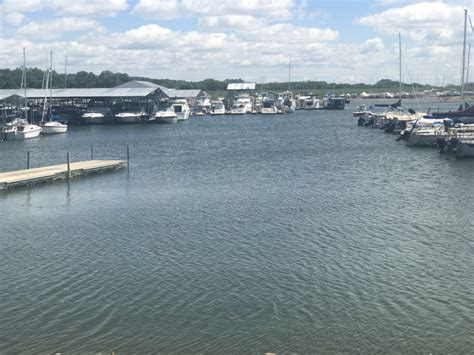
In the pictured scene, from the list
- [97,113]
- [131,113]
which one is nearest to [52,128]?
[97,113]

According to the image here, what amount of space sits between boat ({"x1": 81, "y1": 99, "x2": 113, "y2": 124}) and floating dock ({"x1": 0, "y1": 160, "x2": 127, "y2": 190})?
92.8 m

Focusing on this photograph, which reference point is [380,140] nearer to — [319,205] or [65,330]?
[319,205]

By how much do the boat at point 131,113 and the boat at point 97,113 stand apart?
302cm

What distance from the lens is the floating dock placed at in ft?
189

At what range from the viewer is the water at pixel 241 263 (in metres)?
23.5

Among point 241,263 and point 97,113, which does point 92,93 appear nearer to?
point 97,113

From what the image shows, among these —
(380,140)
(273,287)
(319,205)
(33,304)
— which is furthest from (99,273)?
(380,140)

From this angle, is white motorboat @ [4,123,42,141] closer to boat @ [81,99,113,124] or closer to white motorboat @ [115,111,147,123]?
boat @ [81,99,113,124]

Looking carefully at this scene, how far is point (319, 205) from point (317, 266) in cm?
1651

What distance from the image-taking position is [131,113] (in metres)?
166

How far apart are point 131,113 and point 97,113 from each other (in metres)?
8.92

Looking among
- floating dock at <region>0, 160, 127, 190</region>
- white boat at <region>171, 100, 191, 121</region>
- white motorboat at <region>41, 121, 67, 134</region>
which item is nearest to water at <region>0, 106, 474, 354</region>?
floating dock at <region>0, 160, 127, 190</region>

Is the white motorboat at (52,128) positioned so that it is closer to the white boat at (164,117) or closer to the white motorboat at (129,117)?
the white motorboat at (129,117)

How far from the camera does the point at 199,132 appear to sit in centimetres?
14038
